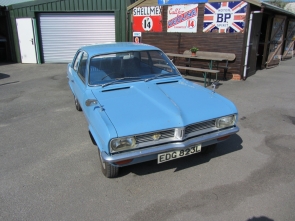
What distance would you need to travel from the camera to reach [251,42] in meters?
8.66

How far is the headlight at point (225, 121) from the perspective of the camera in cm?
326

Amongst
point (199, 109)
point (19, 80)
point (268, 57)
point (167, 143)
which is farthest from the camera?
point (268, 57)

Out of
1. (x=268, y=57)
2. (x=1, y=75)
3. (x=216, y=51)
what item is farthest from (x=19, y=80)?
(x=268, y=57)

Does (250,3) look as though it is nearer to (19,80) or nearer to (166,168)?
(166,168)

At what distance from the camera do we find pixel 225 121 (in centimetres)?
332

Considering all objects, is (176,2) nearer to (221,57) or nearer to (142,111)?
(221,57)

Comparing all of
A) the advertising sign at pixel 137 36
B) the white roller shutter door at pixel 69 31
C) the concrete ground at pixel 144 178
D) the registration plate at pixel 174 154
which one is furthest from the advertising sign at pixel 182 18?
the registration plate at pixel 174 154

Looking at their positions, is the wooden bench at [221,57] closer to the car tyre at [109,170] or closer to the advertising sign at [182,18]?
the advertising sign at [182,18]

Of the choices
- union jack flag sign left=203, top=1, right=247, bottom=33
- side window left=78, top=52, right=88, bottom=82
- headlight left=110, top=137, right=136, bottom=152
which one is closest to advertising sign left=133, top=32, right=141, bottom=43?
union jack flag sign left=203, top=1, right=247, bottom=33

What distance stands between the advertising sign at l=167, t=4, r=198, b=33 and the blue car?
18.9 ft

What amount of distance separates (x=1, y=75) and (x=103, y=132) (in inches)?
368

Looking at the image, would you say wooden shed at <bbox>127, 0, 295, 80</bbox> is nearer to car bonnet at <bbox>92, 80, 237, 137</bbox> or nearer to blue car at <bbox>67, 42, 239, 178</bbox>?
blue car at <bbox>67, 42, 239, 178</bbox>

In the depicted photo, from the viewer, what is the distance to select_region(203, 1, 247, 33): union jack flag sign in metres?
8.24

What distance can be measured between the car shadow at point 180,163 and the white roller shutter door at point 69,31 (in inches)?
412
